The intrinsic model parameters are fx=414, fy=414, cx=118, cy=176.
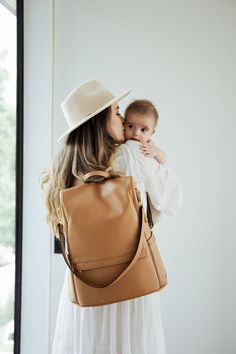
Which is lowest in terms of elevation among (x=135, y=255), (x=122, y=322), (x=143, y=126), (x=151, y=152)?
(x=122, y=322)

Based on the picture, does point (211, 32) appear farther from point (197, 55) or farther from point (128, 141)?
point (128, 141)

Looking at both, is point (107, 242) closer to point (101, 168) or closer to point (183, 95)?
point (101, 168)

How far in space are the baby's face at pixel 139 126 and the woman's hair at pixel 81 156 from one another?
162 mm

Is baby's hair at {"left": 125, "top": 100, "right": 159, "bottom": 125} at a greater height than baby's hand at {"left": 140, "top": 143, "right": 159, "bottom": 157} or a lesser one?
greater

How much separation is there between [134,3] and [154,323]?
4.19 ft

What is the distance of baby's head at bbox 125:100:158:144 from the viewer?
53.6 inches

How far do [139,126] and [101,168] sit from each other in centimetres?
30

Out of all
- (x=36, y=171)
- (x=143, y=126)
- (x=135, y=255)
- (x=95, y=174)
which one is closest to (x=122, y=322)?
(x=135, y=255)

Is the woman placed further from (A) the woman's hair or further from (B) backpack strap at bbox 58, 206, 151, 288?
(B) backpack strap at bbox 58, 206, 151, 288

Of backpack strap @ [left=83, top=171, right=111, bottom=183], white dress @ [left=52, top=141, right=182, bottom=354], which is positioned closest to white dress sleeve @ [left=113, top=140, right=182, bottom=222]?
white dress @ [left=52, top=141, right=182, bottom=354]

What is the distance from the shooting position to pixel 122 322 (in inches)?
45.0

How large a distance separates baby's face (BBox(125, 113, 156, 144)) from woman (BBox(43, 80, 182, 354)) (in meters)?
0.06

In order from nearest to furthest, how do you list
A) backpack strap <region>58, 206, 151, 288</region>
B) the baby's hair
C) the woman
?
backpack strap <region>58, 206, 151, 288</region>
the woman
the baby's hair

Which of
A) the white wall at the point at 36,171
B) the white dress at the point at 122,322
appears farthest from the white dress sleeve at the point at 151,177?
the white wall at the point at 36,171
